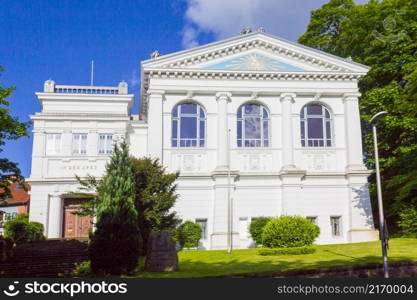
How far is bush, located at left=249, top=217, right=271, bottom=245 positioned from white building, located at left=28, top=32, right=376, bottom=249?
1046mm

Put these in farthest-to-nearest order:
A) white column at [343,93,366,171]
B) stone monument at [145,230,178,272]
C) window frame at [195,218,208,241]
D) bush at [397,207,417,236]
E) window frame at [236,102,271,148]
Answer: window frame at [236,102,271,148] < white column at [343,93,366,171] < window frame at [195,218,208,241] < bush at [397,207,417,236] < stone monument at [145,230,178,272]

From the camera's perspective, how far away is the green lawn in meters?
17.7

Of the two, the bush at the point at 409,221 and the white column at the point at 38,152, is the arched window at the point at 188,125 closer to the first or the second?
the white column at the point at 38,152

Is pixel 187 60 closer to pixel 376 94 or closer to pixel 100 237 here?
pixel 376 94

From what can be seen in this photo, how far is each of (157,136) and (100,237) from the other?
47.3 ft

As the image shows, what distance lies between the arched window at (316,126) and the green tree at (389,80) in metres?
2.74

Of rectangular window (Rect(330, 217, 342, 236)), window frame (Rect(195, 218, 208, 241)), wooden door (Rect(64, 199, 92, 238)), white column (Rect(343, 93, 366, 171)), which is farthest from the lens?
white column (Rect(343, 93, 366, 171))

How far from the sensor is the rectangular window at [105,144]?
31922 millimetres

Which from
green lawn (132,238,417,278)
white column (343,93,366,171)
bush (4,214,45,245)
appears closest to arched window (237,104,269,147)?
white column (343,93,366,171)

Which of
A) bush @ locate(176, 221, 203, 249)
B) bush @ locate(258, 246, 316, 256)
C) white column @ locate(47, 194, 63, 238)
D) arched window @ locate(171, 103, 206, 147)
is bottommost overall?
bush @ locate(258, 246, 316, 256)

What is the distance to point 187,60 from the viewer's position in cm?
3244

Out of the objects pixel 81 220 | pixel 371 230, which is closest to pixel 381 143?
pixel 371 230

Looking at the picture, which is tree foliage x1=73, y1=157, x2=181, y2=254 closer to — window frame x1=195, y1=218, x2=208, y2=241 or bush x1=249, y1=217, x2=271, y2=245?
window frame x1=195, y1=218, x2=208, y2=241

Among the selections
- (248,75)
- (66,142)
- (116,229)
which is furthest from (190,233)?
(248,75)
